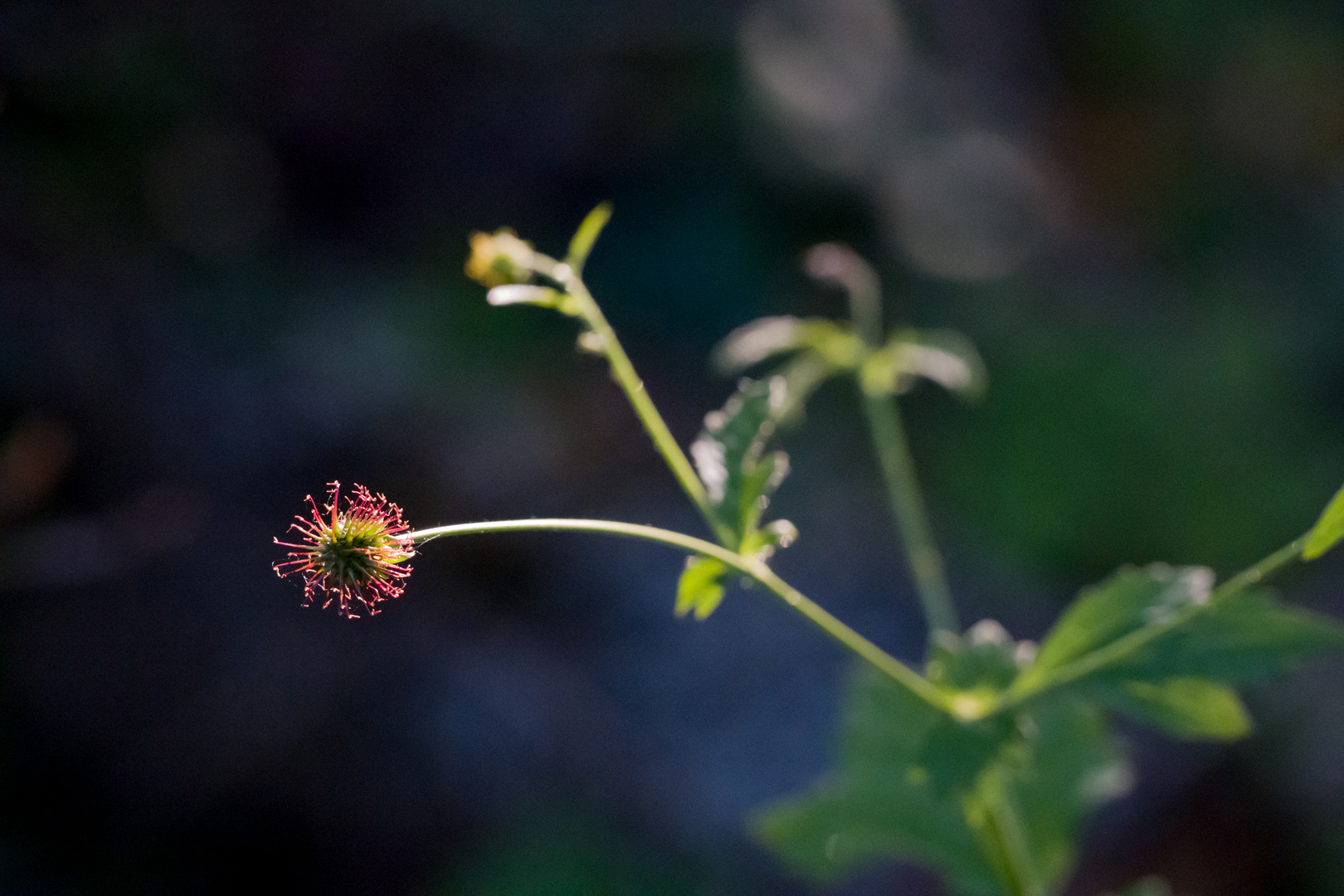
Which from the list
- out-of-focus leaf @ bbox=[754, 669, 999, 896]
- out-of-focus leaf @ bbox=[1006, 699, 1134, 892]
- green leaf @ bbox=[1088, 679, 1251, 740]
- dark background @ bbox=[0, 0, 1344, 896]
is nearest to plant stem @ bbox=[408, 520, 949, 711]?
green leaf @ bbox=[1088, 679, 1251, 740]

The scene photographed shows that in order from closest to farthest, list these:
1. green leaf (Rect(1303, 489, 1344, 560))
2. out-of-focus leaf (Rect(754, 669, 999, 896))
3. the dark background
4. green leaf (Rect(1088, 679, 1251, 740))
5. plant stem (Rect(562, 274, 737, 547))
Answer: green leaf (Rect(1303, 489, 1344, 560))
plant stem (Rect(562, 274, 737, 547))
green leaf (Rect(1088, 679, 1251, 740))
out-of-focus leaf (Rect(754, 669, 999, 896))
the dark background

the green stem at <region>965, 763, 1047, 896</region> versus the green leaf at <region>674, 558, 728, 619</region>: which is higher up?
the green leaf at <region>674, 558, 728, 619</region>

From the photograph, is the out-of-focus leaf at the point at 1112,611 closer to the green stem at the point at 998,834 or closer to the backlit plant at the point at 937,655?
the backlit plant at the point at 937,655

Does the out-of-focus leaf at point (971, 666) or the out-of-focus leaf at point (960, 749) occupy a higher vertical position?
the out-of-focus leaf at point (971, 666)

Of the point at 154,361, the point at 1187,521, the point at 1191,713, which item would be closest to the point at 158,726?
the point at 154,361

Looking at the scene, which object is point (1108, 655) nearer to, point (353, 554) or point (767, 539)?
point (767, 539)

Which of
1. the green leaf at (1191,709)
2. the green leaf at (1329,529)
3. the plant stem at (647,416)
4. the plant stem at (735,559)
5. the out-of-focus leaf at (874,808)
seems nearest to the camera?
the plant stem at (735,559)

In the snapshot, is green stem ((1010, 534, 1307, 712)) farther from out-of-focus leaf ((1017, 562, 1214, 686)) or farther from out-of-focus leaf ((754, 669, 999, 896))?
out-of-focus leaf ((754, 669, 999, 896))

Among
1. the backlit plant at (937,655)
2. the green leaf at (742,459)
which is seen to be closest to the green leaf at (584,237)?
the backlit plant at (937,655)

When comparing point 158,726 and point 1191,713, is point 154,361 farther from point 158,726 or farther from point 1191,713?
point 1191,713

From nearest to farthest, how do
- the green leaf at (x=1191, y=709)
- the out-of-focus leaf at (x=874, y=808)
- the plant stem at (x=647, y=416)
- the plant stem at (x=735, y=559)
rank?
the plant stem at (x=735, y=559) → the plant stem at (x=647, y=416) → the green leaf at (x=1191, y=709) → the out-of-focus leaf at (x=874, y=808)
